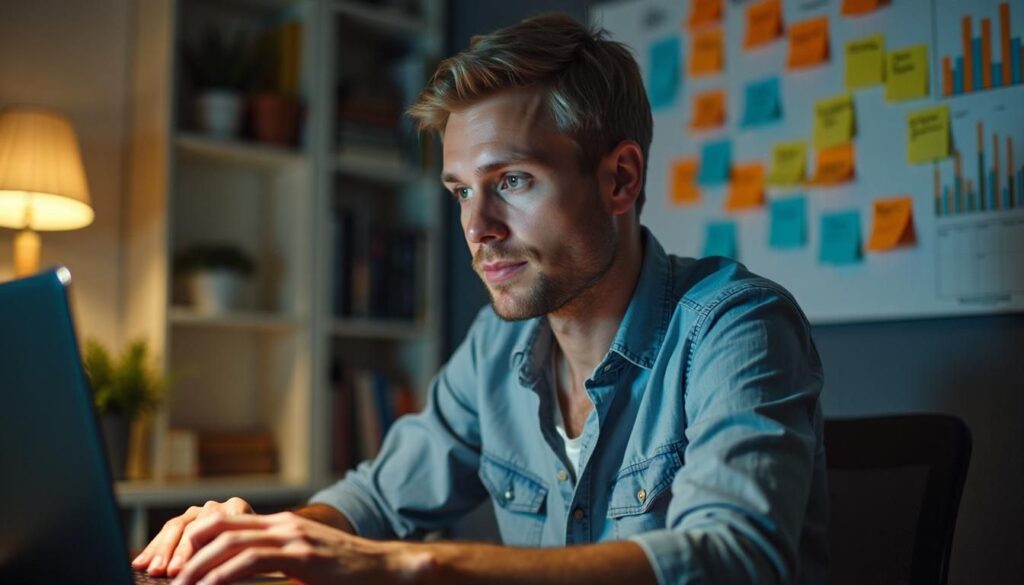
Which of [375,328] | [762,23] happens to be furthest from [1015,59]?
[375,328]

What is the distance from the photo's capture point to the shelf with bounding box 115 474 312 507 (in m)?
2.24

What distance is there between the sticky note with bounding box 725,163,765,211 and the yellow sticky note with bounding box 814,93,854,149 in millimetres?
145

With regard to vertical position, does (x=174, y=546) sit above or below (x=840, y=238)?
below

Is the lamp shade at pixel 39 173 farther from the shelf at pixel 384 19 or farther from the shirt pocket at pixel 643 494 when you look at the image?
the shirt pocket at pixel 643 494

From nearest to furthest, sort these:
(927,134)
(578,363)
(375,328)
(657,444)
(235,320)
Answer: (657,444)
(578,363)
(927,134)
(235,320)
(375,328)

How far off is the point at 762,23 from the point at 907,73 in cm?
38

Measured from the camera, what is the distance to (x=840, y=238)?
1.93m

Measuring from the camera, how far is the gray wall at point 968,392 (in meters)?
1.66

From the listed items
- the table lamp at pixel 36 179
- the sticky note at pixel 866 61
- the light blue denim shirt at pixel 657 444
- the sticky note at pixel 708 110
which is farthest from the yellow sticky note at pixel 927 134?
the table lamp at pixel 36 179

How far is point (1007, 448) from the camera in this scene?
1.67 metres

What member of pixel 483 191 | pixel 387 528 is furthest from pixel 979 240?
pixel 387 528

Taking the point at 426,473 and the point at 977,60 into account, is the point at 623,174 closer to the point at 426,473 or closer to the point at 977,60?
the point at 426,473

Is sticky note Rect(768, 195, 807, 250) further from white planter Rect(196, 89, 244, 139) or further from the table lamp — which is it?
the table lamp

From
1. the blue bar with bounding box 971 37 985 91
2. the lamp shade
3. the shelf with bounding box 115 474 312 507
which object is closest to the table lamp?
the lamp shade
